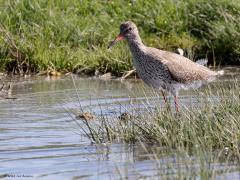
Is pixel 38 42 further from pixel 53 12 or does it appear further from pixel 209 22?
pixel 209 22

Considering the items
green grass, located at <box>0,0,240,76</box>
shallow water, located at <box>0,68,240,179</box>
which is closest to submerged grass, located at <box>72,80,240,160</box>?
shallow water, located at <box>0,68,240,179</box>

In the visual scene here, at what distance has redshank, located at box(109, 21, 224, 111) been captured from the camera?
10.9 m

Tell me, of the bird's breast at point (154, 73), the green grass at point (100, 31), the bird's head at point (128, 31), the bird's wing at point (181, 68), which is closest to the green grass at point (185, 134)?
the bird's breast at point (154, 73)

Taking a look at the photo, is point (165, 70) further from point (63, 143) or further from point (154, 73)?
point (63, 143)

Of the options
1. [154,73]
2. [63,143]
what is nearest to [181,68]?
[154,73]

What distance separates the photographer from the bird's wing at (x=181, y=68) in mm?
11053

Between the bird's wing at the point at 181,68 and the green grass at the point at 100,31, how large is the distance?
2.41 m

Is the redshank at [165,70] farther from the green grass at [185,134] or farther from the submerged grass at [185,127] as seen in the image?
the submerged grass at [185,127]

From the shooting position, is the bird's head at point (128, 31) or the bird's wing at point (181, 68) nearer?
the bird's wing at point (181, 68)

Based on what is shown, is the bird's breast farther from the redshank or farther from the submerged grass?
the submerged grass

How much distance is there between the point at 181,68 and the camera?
1115 centimetres

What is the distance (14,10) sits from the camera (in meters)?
14.8

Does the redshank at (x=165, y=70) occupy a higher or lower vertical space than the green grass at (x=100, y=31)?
lower

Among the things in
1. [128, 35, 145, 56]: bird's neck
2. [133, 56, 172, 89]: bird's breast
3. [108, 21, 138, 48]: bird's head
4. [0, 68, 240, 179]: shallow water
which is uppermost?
[108, 21, 138, 48]: bird's head
